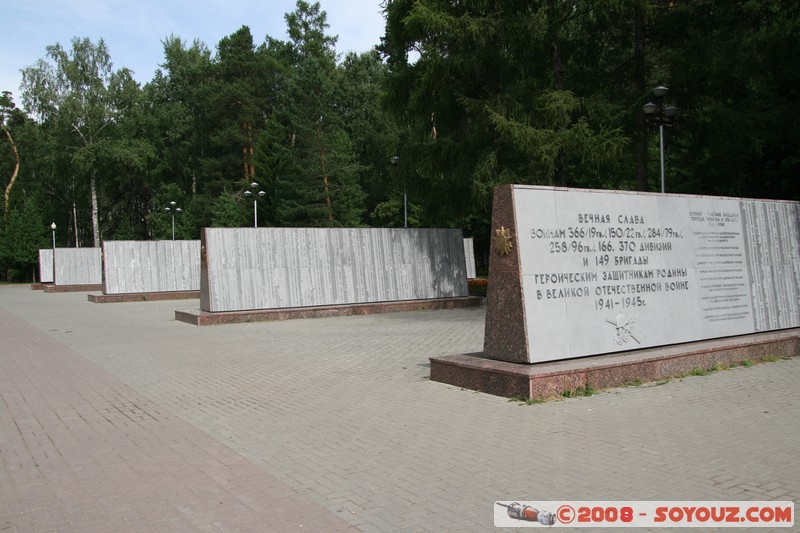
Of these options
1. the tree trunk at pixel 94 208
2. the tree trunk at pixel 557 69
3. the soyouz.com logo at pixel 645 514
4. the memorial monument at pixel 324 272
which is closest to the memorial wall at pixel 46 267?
the tree trunk at pixel 94 208

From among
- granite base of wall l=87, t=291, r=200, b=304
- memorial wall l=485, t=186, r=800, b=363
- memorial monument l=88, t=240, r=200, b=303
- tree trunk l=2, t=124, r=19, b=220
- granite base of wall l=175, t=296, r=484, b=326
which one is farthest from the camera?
tree trunk l=2, t=124, r=19, b=220

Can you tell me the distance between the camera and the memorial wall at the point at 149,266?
26312 mm

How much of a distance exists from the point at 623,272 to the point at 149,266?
22467 millimetres

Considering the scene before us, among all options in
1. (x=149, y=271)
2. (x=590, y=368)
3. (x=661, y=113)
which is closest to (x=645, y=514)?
(x=590, y=368)

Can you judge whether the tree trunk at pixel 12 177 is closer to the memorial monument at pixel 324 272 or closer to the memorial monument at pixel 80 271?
the memorial monument at pixel 80 271

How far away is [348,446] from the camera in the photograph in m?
5.77

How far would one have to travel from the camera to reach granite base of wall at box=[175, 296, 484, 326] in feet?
55.7

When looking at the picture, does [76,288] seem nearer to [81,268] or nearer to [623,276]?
[81,268]

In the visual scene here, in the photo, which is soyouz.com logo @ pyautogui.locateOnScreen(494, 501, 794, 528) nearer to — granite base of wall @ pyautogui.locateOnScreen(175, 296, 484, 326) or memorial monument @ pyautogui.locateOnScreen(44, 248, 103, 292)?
granite base of wall @ pyautogui.locateOnScreen(175, 296, 484, 326)

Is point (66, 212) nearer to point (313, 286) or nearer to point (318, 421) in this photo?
point (313, 286)

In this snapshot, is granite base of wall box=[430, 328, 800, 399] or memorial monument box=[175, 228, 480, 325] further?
memorial monument box=[175, 228, 480, 325]

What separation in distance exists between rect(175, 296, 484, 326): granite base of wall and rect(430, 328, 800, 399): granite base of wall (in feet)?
31.7

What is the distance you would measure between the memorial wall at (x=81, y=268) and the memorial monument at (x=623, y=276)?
33.0m

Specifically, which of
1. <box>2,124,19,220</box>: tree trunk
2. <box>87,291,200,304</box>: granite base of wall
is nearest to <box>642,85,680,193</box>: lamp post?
<box>87,291,200,304</box>: granite base of wall
